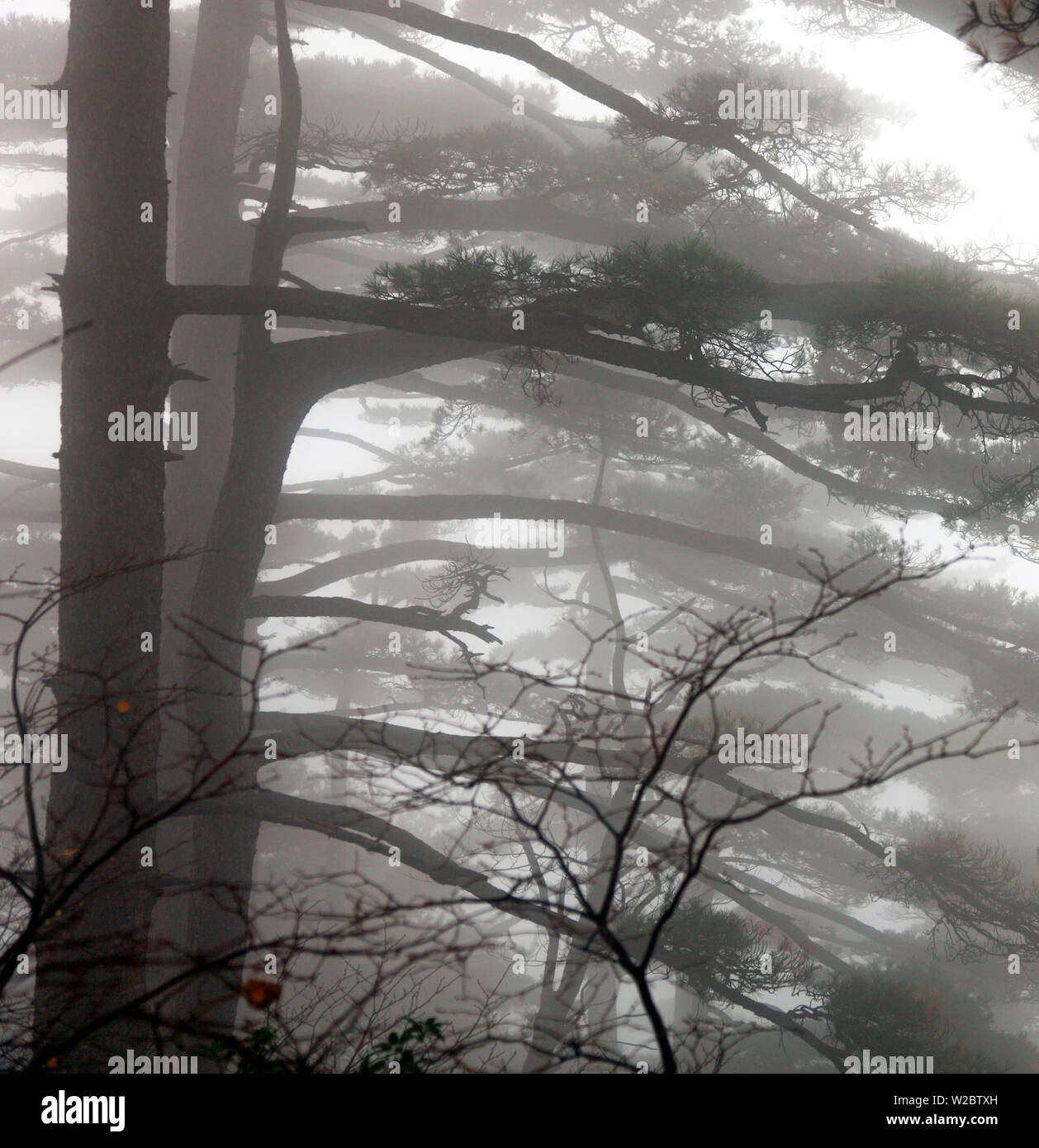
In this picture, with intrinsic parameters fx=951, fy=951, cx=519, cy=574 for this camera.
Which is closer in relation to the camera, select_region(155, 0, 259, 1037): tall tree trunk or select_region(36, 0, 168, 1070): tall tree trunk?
select_region(36, 0, 168, 1070): tall tree trunk

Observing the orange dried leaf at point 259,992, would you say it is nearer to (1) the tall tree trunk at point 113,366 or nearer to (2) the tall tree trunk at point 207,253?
(1) the tall tree trunk at point 113,366

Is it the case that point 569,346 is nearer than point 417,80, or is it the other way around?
point 569,346

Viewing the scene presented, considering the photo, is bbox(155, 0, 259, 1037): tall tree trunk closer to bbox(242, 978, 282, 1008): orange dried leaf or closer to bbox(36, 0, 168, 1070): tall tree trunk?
bbox(36, 0, 168, 1070): tall tree trunk

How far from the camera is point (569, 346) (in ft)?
12.3

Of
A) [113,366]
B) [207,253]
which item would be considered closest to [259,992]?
[113,366]

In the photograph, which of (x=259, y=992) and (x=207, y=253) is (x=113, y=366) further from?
(x=259, y=992)

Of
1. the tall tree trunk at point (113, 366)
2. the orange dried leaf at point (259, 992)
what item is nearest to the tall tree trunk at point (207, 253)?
the tall tree trunk at point (113, 366)

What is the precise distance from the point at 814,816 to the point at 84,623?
11.6ft

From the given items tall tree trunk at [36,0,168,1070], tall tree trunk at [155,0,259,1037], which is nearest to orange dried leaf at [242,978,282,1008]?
tall tree trunk at [36,0,168,1070]

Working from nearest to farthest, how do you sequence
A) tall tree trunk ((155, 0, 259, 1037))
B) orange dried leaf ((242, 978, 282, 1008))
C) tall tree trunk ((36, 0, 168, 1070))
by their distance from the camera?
1. orange dried leaf ((242, 978, 282, 1008))
2. tall tree trunk ((36, 0, 168, 1070))
3. tall tree trunk ((155, 0, 259, 1037))

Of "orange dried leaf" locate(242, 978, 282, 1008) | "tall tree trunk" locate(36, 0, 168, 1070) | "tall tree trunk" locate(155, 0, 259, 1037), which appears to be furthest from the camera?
"tall tree trunk" locate(155, 0, 259, 1037)

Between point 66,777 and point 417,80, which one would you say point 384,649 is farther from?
point 66,777

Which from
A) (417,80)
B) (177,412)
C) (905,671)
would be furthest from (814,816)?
(905,671)
